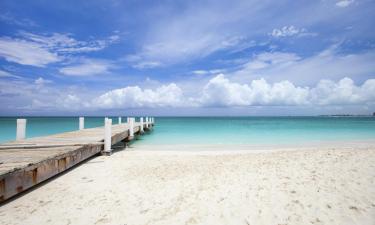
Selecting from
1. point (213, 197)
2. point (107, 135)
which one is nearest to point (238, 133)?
point (107, 135)

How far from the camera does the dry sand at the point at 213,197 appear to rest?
13.3 feet

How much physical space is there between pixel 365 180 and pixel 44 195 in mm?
7531

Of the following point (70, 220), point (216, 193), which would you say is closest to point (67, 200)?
point (70, 220)

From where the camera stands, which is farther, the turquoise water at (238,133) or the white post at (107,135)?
the turquoise water at (238,133)

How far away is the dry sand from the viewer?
4.04m

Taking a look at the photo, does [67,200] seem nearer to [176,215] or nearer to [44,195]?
[44,195]

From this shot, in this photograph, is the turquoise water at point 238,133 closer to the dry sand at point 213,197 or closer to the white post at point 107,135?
the white post at point 107,135

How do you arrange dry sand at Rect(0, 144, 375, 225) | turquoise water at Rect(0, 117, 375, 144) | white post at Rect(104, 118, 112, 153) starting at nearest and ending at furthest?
dry sand at Rect(0, 144, 375, 225), white post at Rect(104, 118, 112, 153), turquoise water at Rect(0, 117, 375, 144)

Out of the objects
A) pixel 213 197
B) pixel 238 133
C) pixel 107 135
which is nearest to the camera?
pixel 213 197

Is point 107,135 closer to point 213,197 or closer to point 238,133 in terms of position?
point 213,197

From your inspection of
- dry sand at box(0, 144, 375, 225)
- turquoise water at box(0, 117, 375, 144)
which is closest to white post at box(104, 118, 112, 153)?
dry sand at box(0, 144, 375, 225)

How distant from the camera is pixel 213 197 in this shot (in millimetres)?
4871

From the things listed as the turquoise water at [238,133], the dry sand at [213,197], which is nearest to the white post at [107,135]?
the dry sand at [213,197]

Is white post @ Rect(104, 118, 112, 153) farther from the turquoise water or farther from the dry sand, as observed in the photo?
the turquoise water
